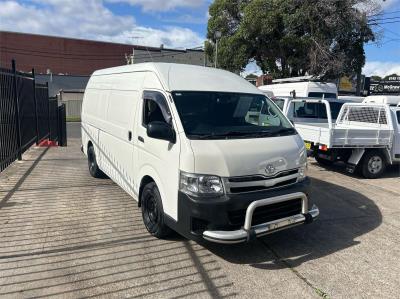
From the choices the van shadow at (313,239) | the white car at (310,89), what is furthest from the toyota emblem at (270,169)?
the white car at (310,89)

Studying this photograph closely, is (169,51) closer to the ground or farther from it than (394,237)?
farther from it

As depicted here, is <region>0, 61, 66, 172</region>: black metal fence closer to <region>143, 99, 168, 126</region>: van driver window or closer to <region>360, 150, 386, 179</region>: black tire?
<region>143, 99, 168, 126</region>: van driver window

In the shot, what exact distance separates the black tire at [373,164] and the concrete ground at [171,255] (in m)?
2.02

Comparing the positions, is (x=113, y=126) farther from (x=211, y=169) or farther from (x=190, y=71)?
(x=211, y=169)

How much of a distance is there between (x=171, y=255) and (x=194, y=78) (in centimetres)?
239

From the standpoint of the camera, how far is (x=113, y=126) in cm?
640

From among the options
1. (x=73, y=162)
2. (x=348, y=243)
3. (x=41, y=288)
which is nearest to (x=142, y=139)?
(x=41, y=288)

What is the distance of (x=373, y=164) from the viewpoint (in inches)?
356

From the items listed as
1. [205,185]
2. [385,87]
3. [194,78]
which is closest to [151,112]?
[194,78]

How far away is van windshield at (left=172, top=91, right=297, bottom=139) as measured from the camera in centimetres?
459

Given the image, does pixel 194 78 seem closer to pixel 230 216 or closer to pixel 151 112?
pixel 151 112

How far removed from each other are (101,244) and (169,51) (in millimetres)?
44058

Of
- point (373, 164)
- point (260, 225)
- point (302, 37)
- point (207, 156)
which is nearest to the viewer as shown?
point (207, 156)

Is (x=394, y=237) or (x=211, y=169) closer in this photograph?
(x=211, y=169)
